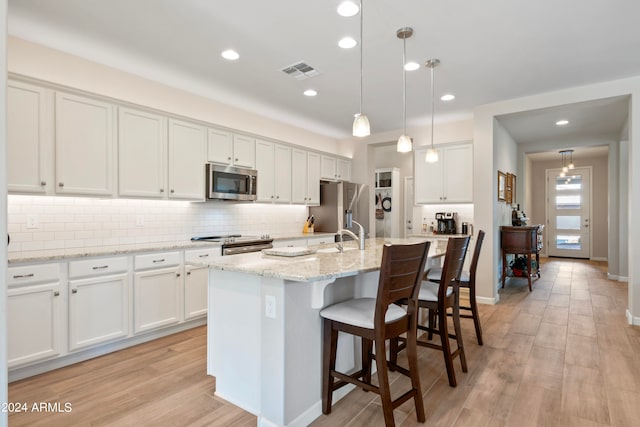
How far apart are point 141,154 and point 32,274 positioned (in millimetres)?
1384

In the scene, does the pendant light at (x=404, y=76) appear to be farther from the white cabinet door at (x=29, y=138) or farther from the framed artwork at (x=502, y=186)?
the white cabinet door at (x=29, y=138)

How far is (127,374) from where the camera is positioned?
2545 mm

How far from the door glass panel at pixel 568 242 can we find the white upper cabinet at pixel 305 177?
782cm

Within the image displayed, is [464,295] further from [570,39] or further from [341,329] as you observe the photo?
[341,329]

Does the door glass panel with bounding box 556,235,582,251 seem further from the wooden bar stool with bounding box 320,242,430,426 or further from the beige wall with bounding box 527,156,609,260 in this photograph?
the wooden bar stool with bounding box 320,242,430,426

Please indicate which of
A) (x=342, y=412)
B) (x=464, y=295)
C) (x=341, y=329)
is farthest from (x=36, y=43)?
(x=464, y=295)

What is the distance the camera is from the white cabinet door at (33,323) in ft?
7.81

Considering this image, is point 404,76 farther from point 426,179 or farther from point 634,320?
point 634,320

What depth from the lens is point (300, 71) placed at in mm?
3525

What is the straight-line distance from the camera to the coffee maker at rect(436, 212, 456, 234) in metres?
5.44

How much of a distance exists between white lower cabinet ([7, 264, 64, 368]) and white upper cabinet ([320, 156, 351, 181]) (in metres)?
3.87

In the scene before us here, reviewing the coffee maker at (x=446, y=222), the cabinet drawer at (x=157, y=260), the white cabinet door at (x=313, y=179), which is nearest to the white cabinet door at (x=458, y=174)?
the coffee maker at (x=446, y=222)

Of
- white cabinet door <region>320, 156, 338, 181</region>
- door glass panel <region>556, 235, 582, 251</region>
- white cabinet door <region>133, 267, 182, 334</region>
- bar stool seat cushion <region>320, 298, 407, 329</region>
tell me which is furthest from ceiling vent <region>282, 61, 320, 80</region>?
door glass panel <region>556, 235, 582, 251</region>

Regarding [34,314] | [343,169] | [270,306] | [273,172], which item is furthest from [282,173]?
[270,306]
